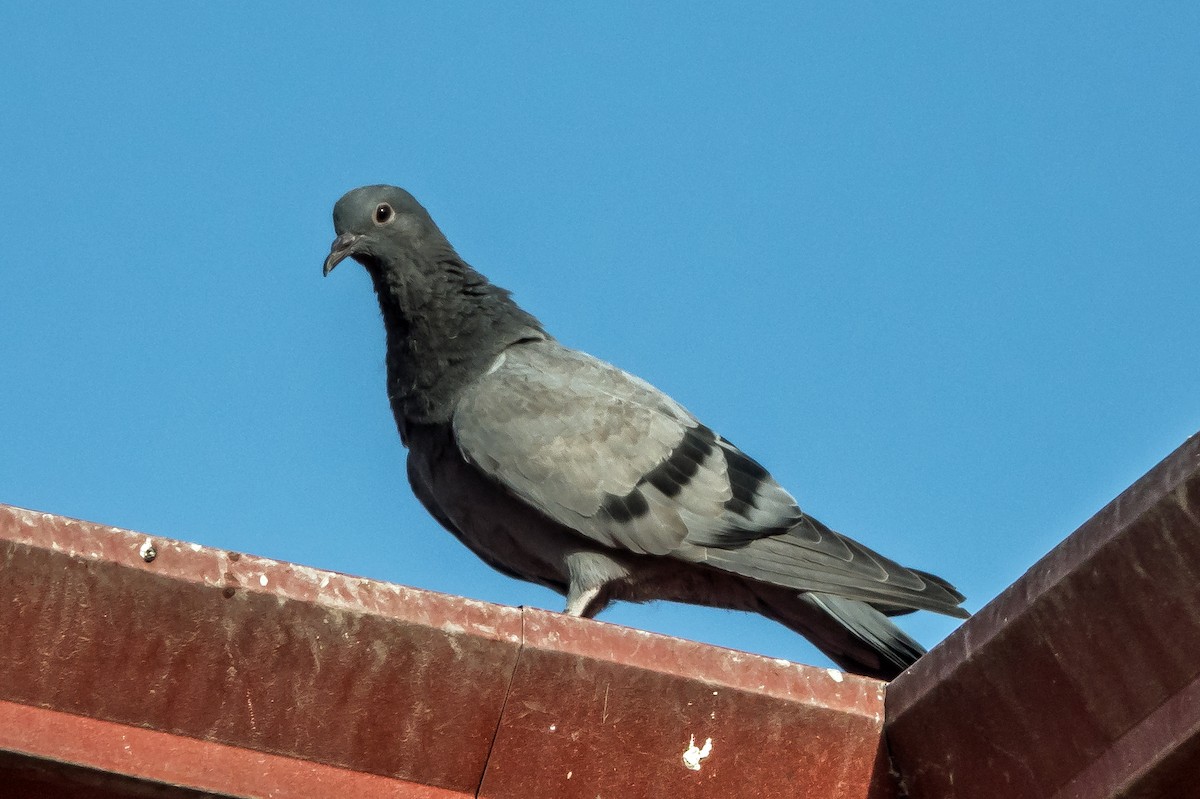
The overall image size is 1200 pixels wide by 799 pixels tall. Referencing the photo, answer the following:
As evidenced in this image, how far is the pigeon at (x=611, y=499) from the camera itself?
5961 millimetres

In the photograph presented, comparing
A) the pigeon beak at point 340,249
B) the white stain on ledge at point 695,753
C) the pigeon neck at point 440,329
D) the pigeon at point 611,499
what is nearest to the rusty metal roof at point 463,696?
the white stain on ledge at point 695,753

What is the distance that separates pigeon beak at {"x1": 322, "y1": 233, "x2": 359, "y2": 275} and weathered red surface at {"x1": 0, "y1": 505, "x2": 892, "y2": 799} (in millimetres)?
3862

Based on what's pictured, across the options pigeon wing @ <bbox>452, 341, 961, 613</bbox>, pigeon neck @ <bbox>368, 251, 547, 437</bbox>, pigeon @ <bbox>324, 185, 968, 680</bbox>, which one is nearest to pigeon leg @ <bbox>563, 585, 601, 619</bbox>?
pigeon @ <bbox>324, 185, 968, 680</bbox>

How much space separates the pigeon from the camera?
19.6ft

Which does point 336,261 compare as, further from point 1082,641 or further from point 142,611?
point 1082,641

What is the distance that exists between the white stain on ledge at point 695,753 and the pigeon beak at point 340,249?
4.10 metres

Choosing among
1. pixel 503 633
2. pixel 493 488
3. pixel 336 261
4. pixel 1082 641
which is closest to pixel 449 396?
pixel 493 488

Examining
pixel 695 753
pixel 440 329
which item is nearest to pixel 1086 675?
pixel 695 753

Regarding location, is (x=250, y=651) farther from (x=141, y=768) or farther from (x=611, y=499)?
(x=611, y=499)

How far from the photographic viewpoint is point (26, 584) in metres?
3.22

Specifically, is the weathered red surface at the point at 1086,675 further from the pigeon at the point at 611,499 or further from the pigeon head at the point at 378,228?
the pigeon head at the point at 378,228

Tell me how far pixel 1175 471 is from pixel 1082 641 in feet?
1.37

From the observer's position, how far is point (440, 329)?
6734mm

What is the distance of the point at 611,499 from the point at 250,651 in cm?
287
